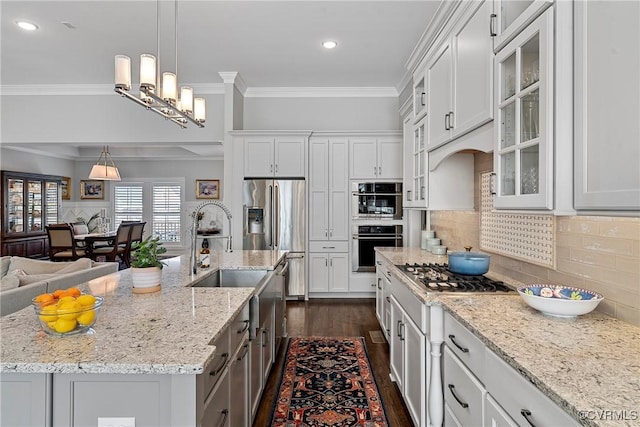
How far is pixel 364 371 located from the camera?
115 inches

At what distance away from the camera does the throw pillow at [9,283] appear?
271 cm

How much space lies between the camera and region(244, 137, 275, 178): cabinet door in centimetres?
500

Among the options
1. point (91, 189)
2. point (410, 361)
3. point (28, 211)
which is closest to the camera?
point (410, 361)

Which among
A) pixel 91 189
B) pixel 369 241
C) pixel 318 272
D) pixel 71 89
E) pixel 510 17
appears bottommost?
pixel 318 272

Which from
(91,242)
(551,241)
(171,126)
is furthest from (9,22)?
(551,241)

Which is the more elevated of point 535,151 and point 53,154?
point 53,154

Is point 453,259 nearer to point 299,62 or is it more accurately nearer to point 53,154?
point 299,62

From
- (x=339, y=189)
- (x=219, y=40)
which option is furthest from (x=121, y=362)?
(x=339, y=189)

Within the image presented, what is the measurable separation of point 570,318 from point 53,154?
10.5 m

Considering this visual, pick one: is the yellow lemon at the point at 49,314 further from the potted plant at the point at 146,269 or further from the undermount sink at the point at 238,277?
the undermount sink at the point at 238,277

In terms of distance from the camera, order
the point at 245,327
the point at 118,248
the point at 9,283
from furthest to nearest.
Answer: the point at 118,248
the point at 9,283
the point at 245,327

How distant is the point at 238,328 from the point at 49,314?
2.53ft

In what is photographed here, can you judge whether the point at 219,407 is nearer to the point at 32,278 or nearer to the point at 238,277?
the point at 238,277

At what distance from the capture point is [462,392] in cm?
Result: 150
